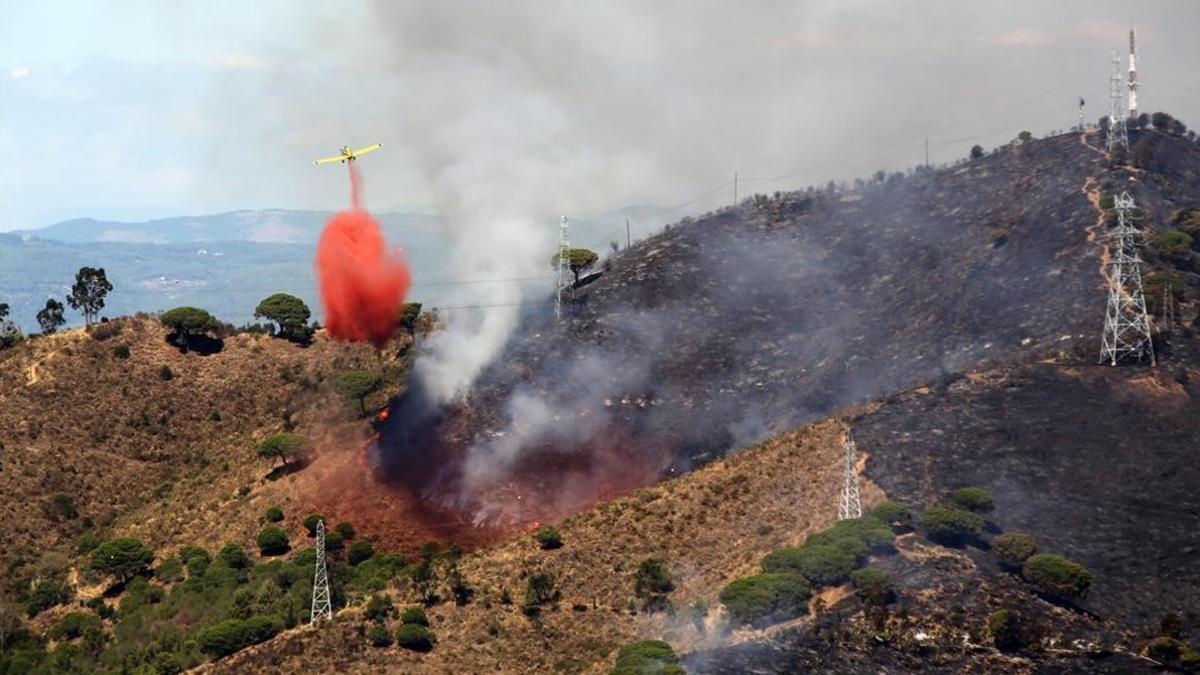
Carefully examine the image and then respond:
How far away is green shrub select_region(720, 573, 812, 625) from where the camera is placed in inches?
3625

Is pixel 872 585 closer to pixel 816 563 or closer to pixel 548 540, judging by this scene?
pixel 816 563

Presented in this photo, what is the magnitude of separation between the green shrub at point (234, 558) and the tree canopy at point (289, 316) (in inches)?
2082

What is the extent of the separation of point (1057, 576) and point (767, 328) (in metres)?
66.0

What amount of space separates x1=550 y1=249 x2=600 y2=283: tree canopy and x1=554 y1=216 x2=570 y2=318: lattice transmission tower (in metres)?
0.63

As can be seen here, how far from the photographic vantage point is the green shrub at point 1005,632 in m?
87.4

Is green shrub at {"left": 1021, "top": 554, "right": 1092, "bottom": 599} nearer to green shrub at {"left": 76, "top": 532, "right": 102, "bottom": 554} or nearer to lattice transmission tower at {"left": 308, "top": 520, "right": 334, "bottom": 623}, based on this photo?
lattice transmission tower at {"left": 308, "top": 520, "right": 334, "bottom": 623}

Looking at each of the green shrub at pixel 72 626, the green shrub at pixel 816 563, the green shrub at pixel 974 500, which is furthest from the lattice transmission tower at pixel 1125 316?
the green shrub at pixel 72 626

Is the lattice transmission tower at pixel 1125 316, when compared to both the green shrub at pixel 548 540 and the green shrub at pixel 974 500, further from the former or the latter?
the green shrub at pixel 548 540

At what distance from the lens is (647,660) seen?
A: 86.0 meters

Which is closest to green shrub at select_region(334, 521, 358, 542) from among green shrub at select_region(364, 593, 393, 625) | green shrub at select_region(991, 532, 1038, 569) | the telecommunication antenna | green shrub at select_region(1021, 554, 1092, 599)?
green shrub at select_region(364, 593, 393, 625)

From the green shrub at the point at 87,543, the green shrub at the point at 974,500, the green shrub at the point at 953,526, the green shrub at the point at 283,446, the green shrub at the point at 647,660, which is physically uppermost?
the green shrub at the point at 283,446

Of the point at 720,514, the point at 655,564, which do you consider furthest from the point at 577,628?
the point at 720,514

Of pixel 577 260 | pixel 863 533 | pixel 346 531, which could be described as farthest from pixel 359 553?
pixel 577 260

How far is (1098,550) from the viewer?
99.6 metres
